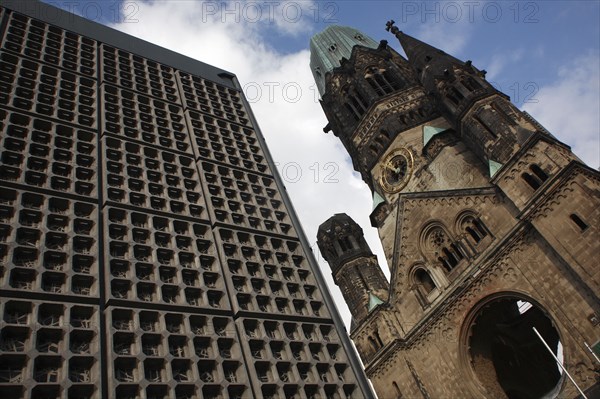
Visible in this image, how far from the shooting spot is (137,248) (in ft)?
45.9

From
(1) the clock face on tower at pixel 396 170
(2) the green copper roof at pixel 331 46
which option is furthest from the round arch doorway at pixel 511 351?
(2) the green copper roof at pixel 331 46

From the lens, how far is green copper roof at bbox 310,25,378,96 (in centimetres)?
4288

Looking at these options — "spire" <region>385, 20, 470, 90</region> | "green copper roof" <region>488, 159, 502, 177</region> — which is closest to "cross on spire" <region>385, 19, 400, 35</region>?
"spire" <region>385, 20, 470, 90</region>

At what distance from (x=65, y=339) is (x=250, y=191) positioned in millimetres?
9750

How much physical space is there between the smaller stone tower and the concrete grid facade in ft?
40.5

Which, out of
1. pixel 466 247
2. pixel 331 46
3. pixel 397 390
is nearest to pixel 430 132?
pixel 466 247

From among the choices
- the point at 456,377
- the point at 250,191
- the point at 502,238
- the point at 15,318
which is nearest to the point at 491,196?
the point at 502,238

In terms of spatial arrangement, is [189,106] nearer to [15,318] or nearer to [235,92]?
[235,92]

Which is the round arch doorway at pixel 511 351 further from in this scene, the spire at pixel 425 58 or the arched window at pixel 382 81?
the arched window at pixel 382 81

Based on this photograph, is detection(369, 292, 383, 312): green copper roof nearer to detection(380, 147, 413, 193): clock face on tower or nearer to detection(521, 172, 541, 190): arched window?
detection(380, 147, 413, 193): clock face on tower

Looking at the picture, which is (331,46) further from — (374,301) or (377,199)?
(374,301)

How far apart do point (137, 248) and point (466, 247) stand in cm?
1691

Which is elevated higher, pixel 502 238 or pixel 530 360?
pixel 502 238

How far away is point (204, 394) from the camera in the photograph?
11367mm
